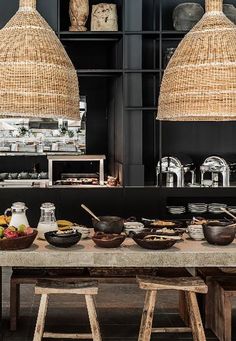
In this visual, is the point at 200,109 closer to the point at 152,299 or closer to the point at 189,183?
the point at 152,299

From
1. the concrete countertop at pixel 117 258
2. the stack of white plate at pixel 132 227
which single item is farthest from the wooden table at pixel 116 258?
the stack of white plate at pixel 132 227

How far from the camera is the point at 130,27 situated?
6469mm

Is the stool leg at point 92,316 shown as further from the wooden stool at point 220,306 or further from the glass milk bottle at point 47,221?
the wooden stool at point 220,306

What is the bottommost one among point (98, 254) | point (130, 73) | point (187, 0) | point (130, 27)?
point (98, 254)

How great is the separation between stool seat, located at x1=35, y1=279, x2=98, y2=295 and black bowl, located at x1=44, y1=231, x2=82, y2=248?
234 millimetres

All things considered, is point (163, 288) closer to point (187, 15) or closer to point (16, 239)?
point (16, 239)

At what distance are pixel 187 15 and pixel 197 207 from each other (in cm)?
205

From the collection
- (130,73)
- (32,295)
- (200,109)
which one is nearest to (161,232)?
(200,109)

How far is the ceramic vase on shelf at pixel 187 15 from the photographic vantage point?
6.34 m

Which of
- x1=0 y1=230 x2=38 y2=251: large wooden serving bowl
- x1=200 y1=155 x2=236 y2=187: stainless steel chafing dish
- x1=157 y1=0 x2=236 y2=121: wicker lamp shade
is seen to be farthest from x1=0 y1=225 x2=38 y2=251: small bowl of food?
x1=200 y1=155 x2=236 y2=187: stainless steel chafing dish

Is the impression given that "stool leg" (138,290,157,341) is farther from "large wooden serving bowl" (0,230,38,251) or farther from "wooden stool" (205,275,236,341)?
"large wooden serving bowl" (0,230,38,251)

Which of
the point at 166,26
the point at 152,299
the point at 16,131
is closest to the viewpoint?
the point at 152,299

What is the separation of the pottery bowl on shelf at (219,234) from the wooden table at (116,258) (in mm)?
139

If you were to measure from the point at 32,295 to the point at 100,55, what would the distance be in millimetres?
3567
